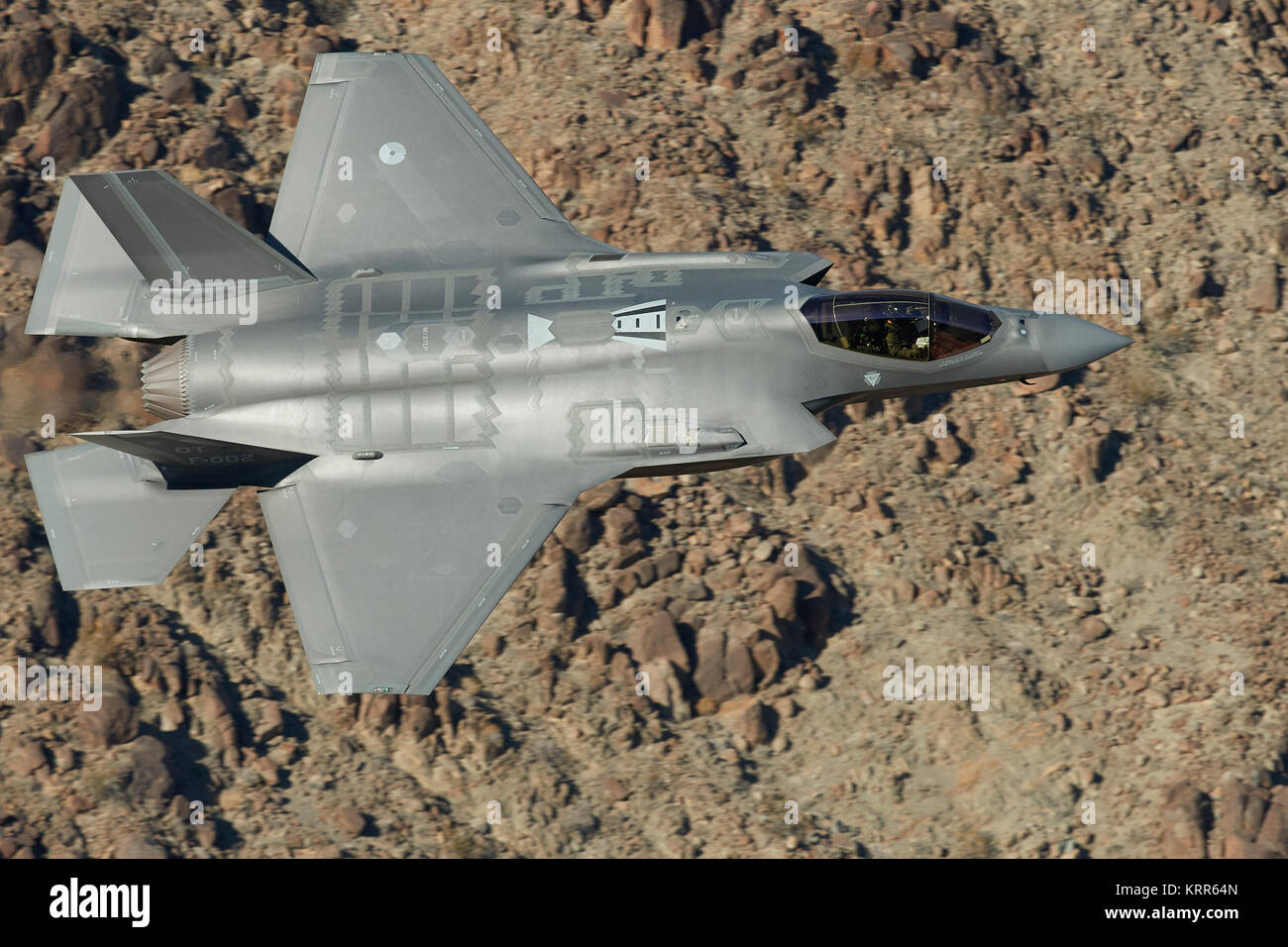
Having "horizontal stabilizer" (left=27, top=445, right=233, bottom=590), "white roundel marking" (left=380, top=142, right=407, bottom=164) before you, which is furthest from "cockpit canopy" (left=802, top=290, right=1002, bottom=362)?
"horizontal stabilizer" (left=27, top=445, right=233, bottom=590)

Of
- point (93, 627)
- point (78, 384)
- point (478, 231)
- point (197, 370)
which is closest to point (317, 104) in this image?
point (478, 231)

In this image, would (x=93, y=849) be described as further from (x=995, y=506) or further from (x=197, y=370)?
(x=995, y=506)

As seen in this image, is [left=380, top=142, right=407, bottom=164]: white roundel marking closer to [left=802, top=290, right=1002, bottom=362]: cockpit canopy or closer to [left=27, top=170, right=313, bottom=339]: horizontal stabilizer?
[left=27, top=170, right=313, bottom=339]: horizontal stabilizer

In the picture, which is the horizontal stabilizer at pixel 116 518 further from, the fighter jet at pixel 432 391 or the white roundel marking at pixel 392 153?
the white roundel marking at pixel 392 153

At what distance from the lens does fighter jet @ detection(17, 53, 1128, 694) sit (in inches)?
791

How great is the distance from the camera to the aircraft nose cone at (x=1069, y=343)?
2073 cm

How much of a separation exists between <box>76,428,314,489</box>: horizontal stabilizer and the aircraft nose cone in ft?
36.8

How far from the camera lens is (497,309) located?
2039 centimetres

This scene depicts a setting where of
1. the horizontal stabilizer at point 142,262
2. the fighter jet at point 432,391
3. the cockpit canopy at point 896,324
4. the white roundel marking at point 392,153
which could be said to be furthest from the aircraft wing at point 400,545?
the white roundel marking at point 392,153

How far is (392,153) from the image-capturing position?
2247cm

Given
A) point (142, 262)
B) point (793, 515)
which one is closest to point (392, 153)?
point (142, 262)

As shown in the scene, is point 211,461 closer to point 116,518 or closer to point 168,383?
point 168,383

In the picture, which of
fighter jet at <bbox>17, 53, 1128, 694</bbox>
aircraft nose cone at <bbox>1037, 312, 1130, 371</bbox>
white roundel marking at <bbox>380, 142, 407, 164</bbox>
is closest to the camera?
fighter jet at <bbox>17, 53, 1128, 694</bbox>

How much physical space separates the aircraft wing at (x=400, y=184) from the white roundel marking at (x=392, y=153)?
0.05 feet
